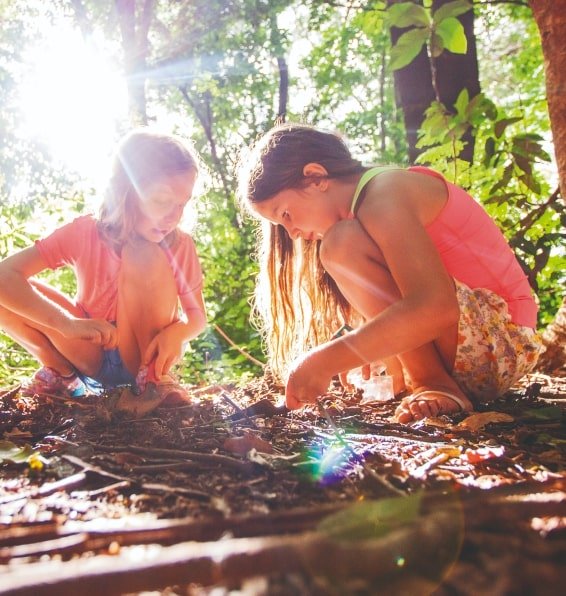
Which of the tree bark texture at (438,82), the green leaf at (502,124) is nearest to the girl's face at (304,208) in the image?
the green leaf at (502,124)

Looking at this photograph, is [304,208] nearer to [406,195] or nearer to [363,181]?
[363,181]

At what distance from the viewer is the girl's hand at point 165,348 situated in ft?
7.41

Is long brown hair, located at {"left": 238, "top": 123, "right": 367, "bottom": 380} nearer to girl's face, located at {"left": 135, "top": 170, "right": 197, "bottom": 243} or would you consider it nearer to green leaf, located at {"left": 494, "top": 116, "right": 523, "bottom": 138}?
girl's face, located at {"left": 135, "top": 170, "right": 197, "bottom": 243}

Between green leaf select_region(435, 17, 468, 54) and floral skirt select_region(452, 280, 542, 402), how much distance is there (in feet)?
4.23

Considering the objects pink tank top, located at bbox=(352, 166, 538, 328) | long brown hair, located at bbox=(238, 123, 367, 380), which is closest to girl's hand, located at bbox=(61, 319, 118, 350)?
long brown hair, located at bbox=(238, 123, 367, 380)

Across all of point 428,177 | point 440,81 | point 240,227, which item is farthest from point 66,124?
point 428,177

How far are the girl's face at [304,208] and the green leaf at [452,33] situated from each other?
1.15 metres

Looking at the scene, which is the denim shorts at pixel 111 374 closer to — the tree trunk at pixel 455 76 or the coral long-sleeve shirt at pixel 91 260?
the coral long-sleeve shirt at pixel 91 260

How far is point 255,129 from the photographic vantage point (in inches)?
351

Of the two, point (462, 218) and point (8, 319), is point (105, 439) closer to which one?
point (8, 319)

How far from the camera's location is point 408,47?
8.58 feet

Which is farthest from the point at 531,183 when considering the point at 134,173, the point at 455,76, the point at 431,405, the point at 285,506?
the point at 285,506

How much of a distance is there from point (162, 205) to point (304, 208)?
0.65m

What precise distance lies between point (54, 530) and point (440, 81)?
463 centimetres
